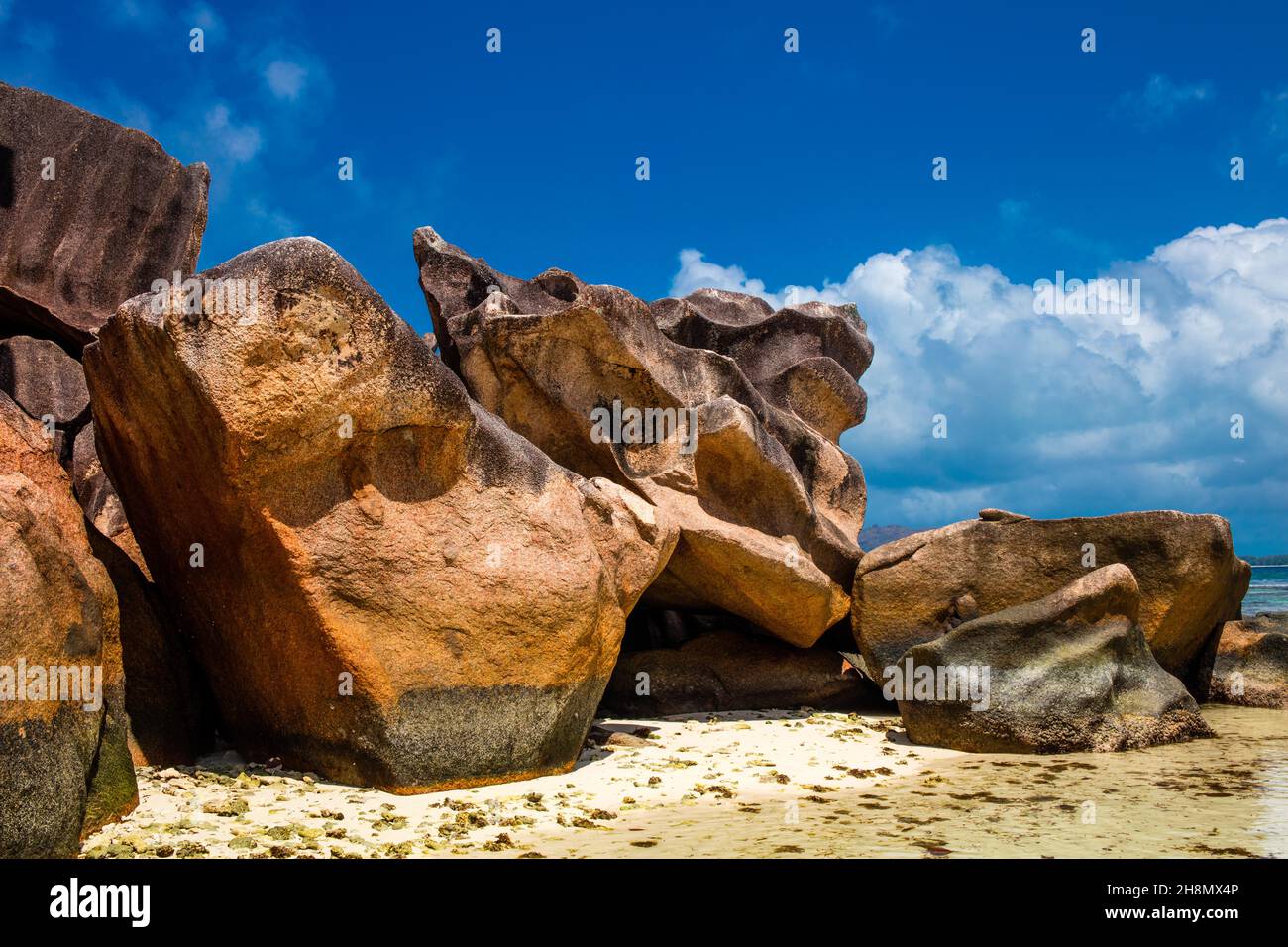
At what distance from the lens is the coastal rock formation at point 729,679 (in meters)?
9.52

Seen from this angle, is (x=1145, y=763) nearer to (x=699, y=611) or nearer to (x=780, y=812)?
(x=780, y=812)

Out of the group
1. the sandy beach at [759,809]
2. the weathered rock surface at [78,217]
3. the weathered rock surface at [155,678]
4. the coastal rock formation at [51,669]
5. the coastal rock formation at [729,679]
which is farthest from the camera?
the coastal rock formation at [729,679]

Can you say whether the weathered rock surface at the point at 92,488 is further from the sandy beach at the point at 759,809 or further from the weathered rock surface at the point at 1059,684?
the weathered rock surface at the point at 1059,684

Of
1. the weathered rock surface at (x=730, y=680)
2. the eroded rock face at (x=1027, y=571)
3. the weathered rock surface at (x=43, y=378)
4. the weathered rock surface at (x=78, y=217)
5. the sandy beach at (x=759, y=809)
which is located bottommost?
the sandy beach at (x=759, y=809)

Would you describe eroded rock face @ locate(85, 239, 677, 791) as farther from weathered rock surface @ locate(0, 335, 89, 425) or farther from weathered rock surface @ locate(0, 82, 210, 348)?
weathered rock surface @ locate(0, 335, 89, 425)

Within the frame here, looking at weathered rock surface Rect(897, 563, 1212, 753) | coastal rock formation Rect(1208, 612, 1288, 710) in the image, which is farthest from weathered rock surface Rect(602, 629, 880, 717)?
coastal rock formation Rect(1208, 612, 1288, 710)

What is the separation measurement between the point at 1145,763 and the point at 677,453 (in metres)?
4.32

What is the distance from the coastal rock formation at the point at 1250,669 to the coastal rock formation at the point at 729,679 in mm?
3201

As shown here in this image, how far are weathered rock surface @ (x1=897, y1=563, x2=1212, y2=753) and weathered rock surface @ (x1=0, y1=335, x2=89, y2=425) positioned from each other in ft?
23.7

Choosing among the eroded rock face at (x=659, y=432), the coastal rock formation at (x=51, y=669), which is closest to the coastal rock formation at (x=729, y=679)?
the eroded rock face at (x=659, y=432)

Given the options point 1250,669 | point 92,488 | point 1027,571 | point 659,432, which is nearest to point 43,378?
point 92,488

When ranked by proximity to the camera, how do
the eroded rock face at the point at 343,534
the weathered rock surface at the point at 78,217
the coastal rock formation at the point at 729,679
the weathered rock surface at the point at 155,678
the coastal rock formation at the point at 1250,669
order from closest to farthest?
1. the eroded rock face at the point at 343,534
2. the weathered rock surface at the point at 155,678
3. the weathered rock surface at the point at 78,217
4. the coastal rock formation at the point at 729,679
5. the coastal rock formation at the point at 1250,669

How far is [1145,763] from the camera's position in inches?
265

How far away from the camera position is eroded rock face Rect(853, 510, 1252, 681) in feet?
29.7
